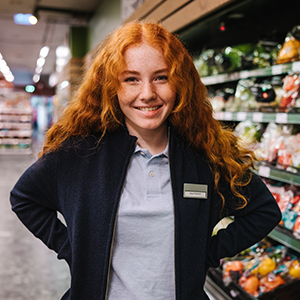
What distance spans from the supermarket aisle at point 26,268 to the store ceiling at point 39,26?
423 cm

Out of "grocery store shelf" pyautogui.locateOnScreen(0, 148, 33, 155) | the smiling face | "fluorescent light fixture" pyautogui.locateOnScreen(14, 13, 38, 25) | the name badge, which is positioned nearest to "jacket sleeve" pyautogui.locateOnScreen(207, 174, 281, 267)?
the name badge

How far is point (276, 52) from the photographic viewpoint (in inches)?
86.5

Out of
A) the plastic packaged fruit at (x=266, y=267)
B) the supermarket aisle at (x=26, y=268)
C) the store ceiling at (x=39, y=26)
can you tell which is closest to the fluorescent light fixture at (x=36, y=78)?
the store ceiling at (x=39, y=26)

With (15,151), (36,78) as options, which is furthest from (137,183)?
(36,78)

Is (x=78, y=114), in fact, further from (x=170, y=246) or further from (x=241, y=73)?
(x=241, y=73)

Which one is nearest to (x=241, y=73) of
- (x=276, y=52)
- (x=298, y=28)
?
(x=276, y=52)

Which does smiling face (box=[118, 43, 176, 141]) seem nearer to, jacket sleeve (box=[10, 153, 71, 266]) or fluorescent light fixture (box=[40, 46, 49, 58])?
jacket sleeve (box=[10, 153, 71, 266])

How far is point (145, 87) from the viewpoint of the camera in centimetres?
105

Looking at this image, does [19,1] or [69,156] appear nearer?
[69,156]

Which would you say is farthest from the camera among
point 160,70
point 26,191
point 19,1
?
point 19,1

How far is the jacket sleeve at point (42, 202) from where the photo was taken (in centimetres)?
112

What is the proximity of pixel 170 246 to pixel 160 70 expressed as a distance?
624 mm

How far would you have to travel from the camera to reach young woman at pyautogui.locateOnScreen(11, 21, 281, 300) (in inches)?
42.4

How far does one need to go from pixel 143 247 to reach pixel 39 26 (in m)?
8.00
